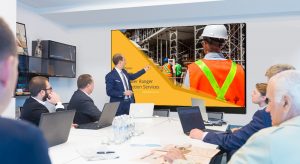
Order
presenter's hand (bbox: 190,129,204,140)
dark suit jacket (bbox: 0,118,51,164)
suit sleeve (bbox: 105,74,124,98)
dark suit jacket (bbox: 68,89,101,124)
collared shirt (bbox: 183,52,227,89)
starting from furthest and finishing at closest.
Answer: collared shirt (bbox: 183,52,227,89) → suit sleeve (bbox: 105,74,124,98) → dark suit jacket (bbox: 68,89,101,124) → presenter's hand (bbox: 190,129,204,140) → dark suit jacket (bbox: 0,118,51,164)

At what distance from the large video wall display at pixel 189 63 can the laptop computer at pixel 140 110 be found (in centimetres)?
211

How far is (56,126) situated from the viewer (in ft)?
7.28

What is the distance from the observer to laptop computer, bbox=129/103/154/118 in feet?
13.4

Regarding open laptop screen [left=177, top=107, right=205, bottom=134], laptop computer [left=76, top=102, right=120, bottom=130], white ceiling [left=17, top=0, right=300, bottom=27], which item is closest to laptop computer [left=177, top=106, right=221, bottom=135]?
open laptop screen [left=177, top=107, right=205, bottom=134]

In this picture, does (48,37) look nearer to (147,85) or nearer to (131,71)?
(131,71)

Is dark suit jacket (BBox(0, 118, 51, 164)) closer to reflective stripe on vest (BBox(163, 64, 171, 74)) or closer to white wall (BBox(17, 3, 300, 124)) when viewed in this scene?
white wall (BBox(17, 3, 300, 124))

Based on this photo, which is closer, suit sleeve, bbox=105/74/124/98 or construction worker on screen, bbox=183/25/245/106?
suit sleeve, bbox=105/74/124/98

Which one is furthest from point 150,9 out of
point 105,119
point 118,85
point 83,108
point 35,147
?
point 35,147

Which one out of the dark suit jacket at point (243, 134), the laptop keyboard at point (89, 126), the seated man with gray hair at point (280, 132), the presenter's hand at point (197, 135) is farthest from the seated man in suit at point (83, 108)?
the seated man with gray hair at point (280, 132)

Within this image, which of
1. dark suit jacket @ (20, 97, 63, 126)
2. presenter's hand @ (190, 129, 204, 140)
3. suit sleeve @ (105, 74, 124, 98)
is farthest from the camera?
suit sleeve @ (105, 74, 124, 98)

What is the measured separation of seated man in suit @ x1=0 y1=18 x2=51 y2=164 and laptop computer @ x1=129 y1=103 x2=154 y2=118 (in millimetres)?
3421

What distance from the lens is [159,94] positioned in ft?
21.0

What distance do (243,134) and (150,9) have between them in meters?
3.97

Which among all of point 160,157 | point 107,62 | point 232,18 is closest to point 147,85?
point 107,62
